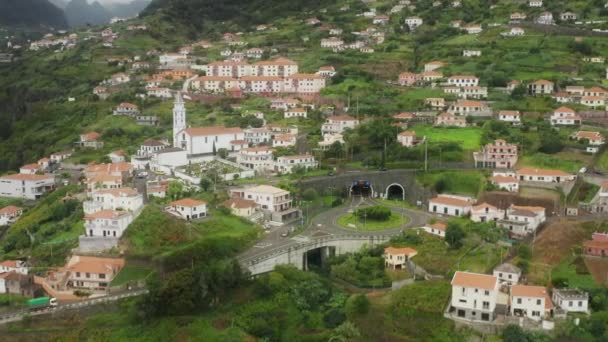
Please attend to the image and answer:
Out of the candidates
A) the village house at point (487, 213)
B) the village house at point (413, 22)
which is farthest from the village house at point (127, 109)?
the village house at point (413, 22)

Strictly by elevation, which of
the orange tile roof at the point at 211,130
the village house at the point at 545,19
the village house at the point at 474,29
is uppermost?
the village house at the point at 545,19

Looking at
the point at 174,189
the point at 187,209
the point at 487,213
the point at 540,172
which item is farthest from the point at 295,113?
the point at 487,213

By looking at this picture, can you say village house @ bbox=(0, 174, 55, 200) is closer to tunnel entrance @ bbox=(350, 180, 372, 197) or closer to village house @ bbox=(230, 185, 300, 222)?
village house @ bbox=(230, 185, 300, 222)

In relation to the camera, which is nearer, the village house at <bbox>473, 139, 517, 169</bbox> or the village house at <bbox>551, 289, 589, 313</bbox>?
the village house at <bbox>551, 289, 589, 313</bbox>

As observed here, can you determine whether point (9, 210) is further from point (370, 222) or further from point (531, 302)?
point (531, 302)

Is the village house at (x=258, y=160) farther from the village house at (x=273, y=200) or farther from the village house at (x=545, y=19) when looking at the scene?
the village house at (x=545, y=19)

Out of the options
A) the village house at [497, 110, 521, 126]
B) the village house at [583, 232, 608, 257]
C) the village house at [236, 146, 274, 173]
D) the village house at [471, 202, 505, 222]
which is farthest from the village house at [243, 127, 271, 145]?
the village house at [583, 232, 608, 257]
